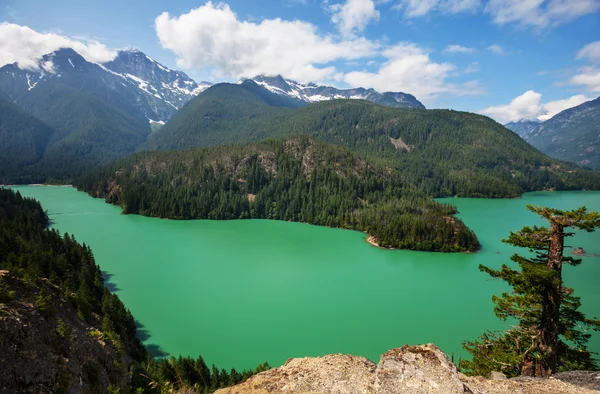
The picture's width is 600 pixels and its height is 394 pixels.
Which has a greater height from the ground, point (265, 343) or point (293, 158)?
→ point (293, 158)

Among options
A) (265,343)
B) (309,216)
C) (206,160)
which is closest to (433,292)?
(265,343)

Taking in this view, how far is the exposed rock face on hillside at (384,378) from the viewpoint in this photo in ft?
17.3

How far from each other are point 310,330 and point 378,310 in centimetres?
813

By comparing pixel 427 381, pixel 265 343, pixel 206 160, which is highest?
pixel 206 160

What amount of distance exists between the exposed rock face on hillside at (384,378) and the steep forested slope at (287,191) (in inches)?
2169

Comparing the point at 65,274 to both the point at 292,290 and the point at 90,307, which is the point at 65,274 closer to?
the point at 90,307

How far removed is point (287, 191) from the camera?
324 ft

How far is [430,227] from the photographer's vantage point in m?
61.3

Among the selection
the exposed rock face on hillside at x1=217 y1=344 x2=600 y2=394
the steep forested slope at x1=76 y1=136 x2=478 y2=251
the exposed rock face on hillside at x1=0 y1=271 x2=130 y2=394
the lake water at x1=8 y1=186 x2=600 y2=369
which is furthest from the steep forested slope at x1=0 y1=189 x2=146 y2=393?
the steep forested slope at x1=76 y1=136 x2=478 y2=251

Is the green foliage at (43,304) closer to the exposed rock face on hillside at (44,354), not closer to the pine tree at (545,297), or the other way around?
the exposed rock face on hillside at (44,354)

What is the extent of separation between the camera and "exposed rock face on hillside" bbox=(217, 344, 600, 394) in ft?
17.3

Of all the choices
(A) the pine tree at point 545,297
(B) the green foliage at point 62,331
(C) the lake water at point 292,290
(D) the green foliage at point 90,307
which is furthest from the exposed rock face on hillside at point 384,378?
(C) the lake water at point 292,290

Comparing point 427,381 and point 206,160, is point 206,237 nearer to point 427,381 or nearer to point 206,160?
point 206,160

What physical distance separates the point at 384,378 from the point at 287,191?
93701mm
